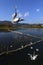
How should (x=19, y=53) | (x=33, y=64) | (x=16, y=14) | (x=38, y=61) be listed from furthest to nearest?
(x=19, y=53), (x=38, y=61), (x=33, y=64), (x=16, y=14)

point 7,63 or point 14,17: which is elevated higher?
point 14,17

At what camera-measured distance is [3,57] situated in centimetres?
1026

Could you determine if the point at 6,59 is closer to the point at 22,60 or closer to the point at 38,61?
the point at 22,60

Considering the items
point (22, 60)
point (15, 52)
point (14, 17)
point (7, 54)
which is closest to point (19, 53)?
point (15, 52)

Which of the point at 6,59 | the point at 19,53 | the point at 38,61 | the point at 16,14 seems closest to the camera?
the point at 16,14

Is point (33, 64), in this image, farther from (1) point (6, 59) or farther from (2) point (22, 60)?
(1) point (6, 59)

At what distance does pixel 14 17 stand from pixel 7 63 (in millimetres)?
7019

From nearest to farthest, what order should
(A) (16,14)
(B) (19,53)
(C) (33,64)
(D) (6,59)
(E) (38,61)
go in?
1. (A) (16,14)
2. (C) (33,64)
3. (E) (38,61)
4. (D) (6,59)
5. (B) (19,53)

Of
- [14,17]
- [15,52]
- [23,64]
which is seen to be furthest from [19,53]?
[14,17]

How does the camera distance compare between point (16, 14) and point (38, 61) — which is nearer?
point (16, 14)

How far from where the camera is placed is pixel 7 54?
10602 millimetres

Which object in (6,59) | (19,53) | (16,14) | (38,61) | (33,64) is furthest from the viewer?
(19,53)

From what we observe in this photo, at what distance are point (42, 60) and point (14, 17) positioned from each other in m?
7.39

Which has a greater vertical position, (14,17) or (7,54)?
(14,17)
